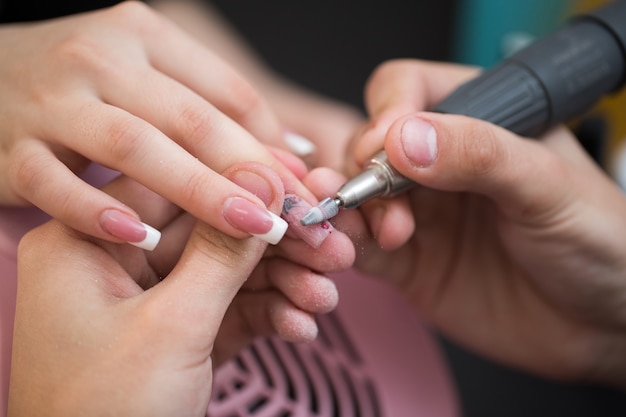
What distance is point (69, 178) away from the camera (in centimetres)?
37

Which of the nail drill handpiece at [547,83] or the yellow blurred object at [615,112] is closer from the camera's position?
the nail drill handpiece at [547,83]

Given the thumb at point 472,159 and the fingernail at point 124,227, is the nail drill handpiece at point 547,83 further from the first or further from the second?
the fingernail at point 124,227

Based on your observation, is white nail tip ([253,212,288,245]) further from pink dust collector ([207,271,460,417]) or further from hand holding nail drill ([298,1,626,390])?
pink dust collector ([207,271,460,417])

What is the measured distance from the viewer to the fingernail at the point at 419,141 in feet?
1.29

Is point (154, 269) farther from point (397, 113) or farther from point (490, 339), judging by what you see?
point (490, 339)

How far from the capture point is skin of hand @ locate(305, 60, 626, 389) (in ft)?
1.34

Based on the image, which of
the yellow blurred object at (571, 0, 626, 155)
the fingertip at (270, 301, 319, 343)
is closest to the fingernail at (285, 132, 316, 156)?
the fingertip at (270, 301, 319, 343)

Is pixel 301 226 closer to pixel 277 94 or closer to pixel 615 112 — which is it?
pixel 277 94

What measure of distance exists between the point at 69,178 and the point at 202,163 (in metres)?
0.08

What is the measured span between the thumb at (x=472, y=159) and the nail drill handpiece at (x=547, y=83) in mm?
18

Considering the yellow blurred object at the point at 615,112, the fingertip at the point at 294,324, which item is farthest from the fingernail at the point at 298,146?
the yellow blurred object at the point at 615,112

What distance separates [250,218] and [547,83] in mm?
246

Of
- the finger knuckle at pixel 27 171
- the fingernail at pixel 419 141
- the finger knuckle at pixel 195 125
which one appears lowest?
the finger knuckle at pixel 27 171

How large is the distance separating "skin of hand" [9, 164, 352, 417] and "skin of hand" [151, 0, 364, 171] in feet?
0.93
